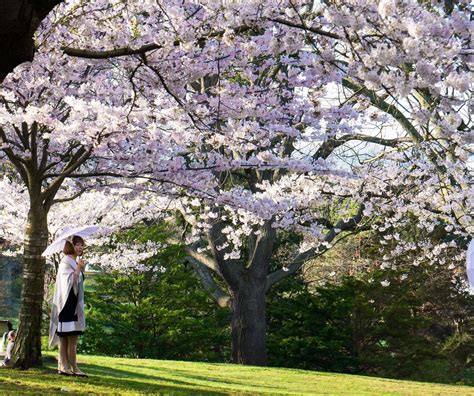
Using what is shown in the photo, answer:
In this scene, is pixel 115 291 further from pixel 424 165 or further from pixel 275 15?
pixel 275 15

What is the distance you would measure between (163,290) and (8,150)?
446 inches

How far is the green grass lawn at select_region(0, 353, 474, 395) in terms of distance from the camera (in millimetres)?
8797

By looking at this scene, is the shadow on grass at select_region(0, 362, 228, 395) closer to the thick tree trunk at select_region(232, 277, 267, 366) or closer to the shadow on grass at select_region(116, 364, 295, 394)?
the shadow on grass at select_region(116, 364, 295, 394)

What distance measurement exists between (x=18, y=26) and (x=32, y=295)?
643 cm

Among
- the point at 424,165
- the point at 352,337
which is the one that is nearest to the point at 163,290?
the point at 352,337

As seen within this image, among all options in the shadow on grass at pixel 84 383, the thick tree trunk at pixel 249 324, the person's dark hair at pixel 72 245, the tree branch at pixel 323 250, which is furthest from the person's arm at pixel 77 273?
the thick tree trunk at pixel 249 324

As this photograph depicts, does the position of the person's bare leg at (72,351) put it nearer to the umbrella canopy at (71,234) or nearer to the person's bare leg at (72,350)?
the person's bare leg at (72,350)

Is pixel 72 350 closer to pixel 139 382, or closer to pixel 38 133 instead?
pixel 139 382

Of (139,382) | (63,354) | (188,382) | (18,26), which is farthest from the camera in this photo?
(188,382)

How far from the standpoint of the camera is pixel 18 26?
198 inches

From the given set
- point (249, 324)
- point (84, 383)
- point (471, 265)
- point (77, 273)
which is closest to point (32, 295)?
point (77, 273)

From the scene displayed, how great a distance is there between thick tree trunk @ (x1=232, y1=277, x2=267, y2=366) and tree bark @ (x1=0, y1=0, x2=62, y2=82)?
1489 cm

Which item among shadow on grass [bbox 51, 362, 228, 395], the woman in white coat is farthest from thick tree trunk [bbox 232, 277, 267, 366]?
the woman in white coat

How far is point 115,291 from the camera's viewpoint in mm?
20969
